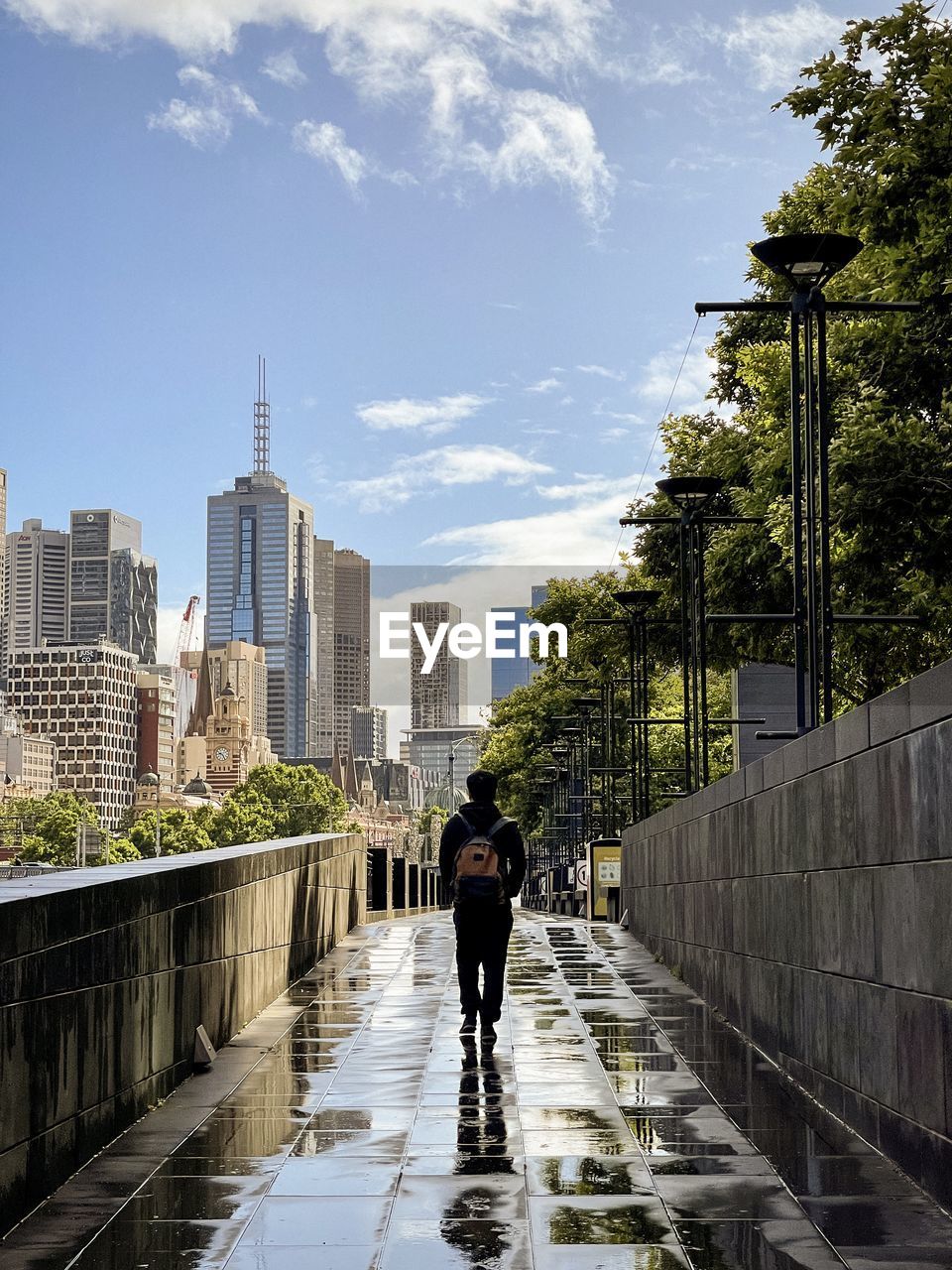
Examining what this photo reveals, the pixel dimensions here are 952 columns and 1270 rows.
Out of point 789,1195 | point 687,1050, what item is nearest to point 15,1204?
point 789,1195

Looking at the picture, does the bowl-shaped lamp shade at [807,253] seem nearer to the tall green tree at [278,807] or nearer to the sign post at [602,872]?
the sign post at [602,872]

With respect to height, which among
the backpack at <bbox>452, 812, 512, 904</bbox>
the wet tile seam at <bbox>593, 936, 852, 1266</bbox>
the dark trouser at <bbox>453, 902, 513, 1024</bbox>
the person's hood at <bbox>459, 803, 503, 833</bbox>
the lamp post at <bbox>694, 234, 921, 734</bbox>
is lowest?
the wet tile seam at <bbox>593, 936, 852, 1266</bbox>

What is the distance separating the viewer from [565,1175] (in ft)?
22.1

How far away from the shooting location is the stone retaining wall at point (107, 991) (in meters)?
6.16

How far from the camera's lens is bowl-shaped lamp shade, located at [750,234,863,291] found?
12250mm

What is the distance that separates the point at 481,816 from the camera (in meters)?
11.6

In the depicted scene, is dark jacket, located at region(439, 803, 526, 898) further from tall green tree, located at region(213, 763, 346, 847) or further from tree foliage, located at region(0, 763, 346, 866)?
tall green tree, located at region(213, 763, 346, 847)

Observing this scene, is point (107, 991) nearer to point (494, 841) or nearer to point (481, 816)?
point (494, 841)

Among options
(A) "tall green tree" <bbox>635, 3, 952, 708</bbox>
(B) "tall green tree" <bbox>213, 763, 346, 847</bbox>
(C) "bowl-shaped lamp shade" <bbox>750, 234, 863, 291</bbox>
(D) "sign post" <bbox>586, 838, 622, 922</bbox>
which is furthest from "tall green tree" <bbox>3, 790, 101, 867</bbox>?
(C) "bowl-shaped lamp shade" <bbox>750, 234, 863, 291</bbox>

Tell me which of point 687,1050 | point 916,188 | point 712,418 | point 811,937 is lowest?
point 687,1050

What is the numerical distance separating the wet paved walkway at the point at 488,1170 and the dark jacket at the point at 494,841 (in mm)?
1066

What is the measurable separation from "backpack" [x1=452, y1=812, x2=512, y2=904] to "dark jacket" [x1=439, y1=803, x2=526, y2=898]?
63 mm

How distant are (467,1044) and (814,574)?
4121mm

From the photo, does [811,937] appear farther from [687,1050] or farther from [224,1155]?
[224,1155]
